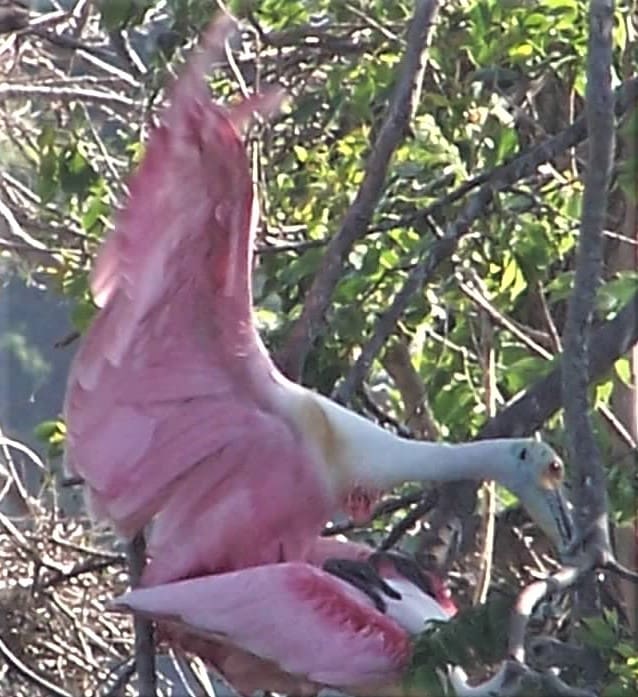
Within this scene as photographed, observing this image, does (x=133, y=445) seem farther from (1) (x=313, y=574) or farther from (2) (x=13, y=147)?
(2) (x=13, y=147)

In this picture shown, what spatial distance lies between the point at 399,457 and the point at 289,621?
7.4 inches

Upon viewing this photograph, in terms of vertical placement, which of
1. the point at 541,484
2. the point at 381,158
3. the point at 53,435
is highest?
the point at 381,158

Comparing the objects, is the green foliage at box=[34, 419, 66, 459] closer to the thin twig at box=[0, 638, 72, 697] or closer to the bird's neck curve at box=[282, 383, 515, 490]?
the thin twig at box=[0, 638, 72, 697]

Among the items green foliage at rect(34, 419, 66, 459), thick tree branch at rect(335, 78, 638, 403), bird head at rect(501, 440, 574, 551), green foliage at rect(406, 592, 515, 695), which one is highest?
thick tree branch at rect(335, 78, 638, 403)

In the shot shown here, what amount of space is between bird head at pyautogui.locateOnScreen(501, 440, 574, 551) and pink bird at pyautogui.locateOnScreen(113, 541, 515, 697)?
0.43 ft

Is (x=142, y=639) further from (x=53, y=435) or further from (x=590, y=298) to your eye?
(x=53, y=435)

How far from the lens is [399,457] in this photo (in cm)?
196

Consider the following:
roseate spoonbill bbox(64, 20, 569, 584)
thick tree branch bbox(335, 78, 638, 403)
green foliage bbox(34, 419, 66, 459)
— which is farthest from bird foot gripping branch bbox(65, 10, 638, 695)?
green foliage bbox(34, 419, 66, 459)

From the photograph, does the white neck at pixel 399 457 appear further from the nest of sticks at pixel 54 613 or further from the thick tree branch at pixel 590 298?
the nest of sticks at pixel 54 613

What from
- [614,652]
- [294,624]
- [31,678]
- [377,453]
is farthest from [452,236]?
[31,678]

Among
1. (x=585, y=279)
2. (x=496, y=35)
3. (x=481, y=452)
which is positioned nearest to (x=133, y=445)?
(x=481, y=452)

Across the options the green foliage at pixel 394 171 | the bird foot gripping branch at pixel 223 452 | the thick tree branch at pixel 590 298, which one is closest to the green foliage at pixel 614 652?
the thick tree branch at pixel 590 298

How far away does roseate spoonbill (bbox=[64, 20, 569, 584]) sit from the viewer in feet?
6.02

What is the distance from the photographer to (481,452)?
195 centimetres
